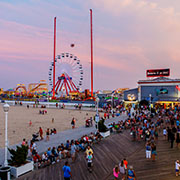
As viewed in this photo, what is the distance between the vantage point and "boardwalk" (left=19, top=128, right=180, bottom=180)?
Result: 315 inches

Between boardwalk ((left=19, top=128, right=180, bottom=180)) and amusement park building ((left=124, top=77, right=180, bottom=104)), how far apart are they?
22.5 m

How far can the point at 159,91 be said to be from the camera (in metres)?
34.2

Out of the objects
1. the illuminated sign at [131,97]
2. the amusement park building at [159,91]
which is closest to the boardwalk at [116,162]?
the amusement park building at [159,91]

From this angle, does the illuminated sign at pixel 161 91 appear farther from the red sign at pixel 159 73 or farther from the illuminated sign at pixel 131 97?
the illuminated sign at pixel 131 97

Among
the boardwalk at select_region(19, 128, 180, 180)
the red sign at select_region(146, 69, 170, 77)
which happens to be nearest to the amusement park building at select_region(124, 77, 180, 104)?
the red sign at select_region(146, 69, 170, 77)

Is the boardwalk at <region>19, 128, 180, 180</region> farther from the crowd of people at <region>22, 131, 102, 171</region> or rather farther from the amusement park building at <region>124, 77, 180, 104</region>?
the amusement park building at <region>124, 77, 180, 104</region>

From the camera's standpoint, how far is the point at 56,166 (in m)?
9.19

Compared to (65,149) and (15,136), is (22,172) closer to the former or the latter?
(65,149)

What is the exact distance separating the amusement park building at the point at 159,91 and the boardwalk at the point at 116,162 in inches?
885

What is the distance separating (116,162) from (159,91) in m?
27.3

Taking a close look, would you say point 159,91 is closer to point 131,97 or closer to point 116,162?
point 131,97

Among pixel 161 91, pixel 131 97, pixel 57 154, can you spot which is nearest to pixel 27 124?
pixel 57 154

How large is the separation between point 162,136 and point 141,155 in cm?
426

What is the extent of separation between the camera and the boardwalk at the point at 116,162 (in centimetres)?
801
